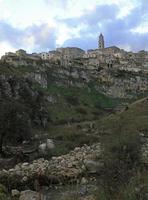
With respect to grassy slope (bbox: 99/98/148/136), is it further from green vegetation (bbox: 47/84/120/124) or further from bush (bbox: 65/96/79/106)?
bush (bbox: 65/96/79/106)

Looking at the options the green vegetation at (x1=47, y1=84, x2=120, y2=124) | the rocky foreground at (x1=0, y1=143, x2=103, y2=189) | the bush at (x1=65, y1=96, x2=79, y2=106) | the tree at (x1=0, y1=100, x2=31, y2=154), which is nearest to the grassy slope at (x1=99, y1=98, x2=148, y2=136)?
the tree at (x1=0, y1=100, x2=31, y2=154)

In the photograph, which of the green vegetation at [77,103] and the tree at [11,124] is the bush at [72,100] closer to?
the green vegetation at [77,103]

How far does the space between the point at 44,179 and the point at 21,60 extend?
156 m

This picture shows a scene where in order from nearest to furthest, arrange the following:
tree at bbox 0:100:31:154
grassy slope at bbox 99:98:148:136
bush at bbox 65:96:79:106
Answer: tree at bbox 0:100:31:154
grassy slope at bbox 99:98:148:136
bush at bbox 65:96:79:106

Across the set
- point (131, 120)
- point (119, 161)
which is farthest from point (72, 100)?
point (119, 161)

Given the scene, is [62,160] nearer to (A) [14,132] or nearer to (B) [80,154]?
(B) [80,154]

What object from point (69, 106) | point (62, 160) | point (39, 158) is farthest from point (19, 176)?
point (69, 106)

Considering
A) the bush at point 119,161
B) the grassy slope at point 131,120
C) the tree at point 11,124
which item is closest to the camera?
the bush at point 119,161

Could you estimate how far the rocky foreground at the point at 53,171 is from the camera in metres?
29.4

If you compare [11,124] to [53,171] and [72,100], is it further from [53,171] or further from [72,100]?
[72,100]

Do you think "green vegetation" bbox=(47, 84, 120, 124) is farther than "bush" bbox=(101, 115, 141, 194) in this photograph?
Yes

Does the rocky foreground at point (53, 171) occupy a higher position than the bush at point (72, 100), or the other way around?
Result: the bush at point (72, 100)

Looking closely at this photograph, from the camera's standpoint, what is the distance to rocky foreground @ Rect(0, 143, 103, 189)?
29.4 metres

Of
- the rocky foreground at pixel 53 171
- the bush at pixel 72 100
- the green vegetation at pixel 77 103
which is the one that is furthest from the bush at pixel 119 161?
the bush at pixel 72 100
